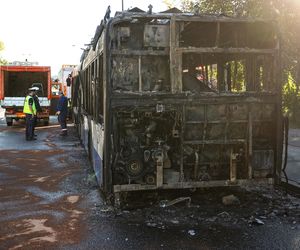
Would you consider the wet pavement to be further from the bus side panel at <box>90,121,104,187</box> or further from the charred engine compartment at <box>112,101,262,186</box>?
the charred engine compartment at <box>112,101,262,186</box>

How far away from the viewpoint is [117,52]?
640cm

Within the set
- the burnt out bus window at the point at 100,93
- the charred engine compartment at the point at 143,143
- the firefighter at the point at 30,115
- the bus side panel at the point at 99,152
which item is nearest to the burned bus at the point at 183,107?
the charred engine compartment at the point at 143,143

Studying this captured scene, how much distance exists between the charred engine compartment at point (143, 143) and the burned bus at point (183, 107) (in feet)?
0.05

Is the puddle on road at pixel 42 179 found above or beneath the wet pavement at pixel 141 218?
beneath

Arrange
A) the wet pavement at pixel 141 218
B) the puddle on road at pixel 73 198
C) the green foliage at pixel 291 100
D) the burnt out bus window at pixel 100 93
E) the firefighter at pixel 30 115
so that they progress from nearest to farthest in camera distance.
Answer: the wet pavement at pixel 141 218, the burnt out bus window at pixel 100 93, the puddle on road at pixel 73 198, the firefighter at pixel 30 115, the green foliage at pixel 291 100

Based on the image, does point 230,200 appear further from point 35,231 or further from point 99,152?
point 35,231

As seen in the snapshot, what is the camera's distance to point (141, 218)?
6293mm

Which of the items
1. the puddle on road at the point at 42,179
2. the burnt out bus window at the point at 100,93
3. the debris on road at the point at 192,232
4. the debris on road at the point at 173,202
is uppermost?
the burnt out bus window at the point at 100,93

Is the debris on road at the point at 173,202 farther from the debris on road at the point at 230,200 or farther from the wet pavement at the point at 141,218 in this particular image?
the debris on road at the point at 230,200

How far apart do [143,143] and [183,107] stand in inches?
29.4

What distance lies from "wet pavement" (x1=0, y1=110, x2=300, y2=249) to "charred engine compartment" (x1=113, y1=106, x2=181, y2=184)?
0.51 metres

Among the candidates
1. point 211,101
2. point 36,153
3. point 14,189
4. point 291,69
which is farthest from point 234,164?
point 291,69

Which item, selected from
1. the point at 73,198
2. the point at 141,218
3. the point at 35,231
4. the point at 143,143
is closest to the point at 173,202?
the point at 141,218

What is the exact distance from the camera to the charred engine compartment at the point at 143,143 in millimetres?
6582
